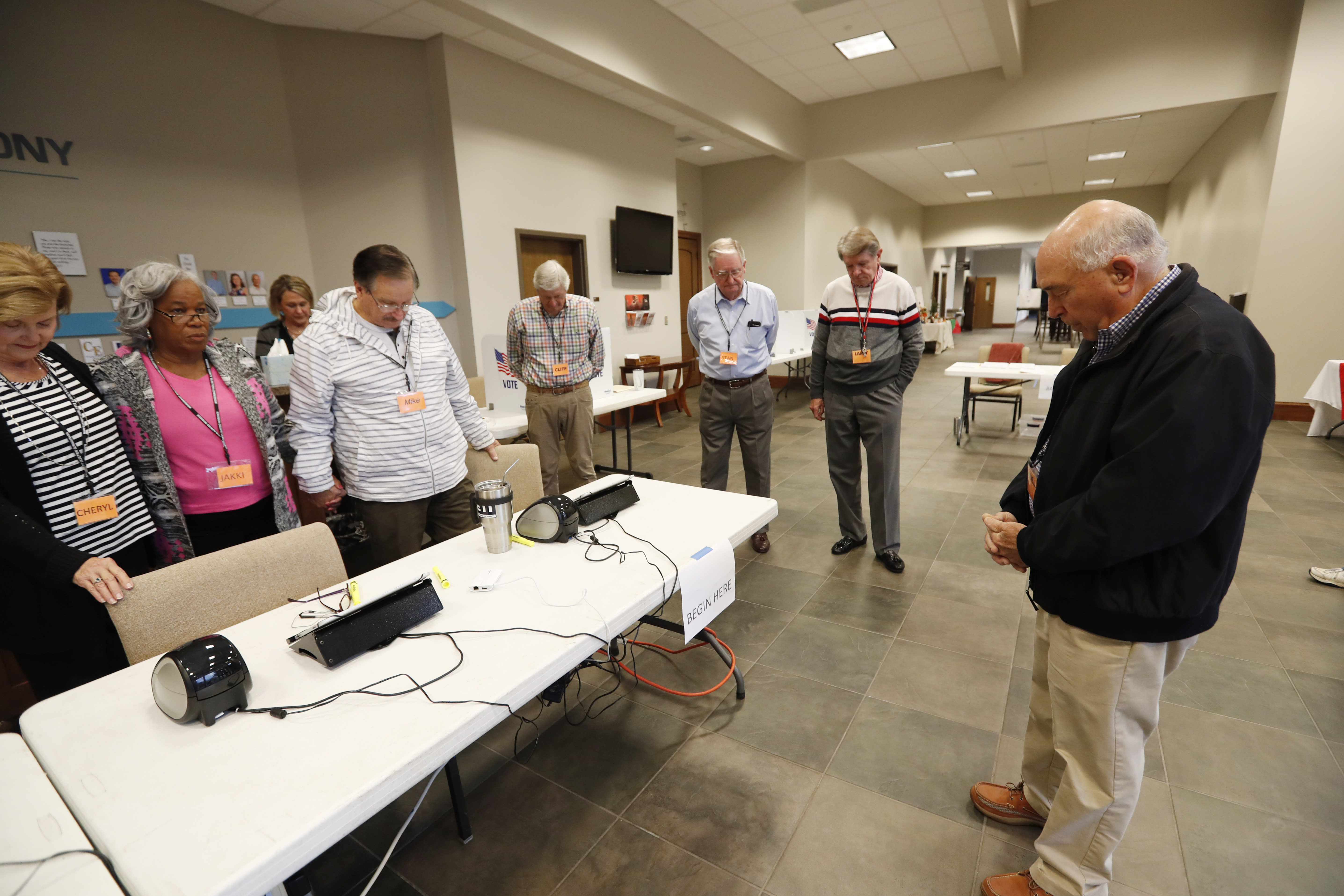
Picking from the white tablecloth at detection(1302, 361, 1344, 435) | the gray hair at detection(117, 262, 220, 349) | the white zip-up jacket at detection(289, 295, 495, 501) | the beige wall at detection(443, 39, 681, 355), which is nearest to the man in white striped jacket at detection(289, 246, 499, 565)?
the white zip-up jacket at detection(289, 295, 495, 501)

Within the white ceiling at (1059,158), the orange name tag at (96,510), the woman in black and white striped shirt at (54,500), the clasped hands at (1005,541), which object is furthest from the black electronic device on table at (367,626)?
the white ceiling at (1059,158)

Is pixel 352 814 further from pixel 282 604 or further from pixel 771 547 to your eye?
pixel 771 547

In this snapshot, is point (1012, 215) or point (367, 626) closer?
point (367, 626)

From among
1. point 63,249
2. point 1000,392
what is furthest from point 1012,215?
point 63,249

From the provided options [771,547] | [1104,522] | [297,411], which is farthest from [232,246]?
[1104,522]

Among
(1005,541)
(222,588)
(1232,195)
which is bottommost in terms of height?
(222,588)

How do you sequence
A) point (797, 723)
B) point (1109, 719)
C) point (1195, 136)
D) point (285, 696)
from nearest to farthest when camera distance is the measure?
point (285, 696) < point (1109, 719) < point (797, 723) < point (1195, 136)

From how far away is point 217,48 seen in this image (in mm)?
4211

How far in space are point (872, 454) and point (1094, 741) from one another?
192 centimetres

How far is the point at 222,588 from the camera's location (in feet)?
4.74

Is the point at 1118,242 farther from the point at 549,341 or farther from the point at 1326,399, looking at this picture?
the point at 1326,399

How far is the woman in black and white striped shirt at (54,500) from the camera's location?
1346 mm

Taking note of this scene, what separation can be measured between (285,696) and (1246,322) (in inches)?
69.1

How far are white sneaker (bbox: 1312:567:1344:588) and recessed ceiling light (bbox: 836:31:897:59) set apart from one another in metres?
5.66
